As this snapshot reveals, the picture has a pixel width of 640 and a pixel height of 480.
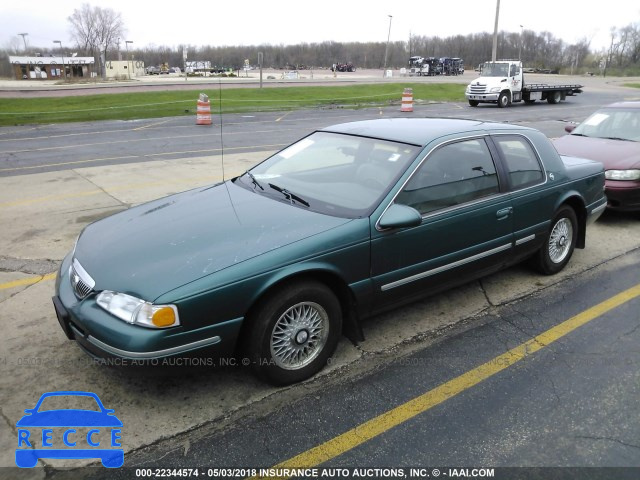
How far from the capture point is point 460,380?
129 inches

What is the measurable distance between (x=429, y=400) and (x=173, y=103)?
84.4ft

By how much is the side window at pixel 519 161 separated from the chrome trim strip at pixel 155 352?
114 inches

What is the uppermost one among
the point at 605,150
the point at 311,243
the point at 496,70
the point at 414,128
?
the point at 496,70

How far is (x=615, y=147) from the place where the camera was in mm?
7137

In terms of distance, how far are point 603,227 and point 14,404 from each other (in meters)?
6.73

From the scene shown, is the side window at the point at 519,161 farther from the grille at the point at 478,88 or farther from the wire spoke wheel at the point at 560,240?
the grille at the point at 478,88

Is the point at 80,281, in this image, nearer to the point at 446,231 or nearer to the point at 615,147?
the point at 446,231

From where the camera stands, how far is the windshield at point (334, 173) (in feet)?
11.7

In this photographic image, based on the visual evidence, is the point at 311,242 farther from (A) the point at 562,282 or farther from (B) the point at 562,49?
(B) the point at 562,49

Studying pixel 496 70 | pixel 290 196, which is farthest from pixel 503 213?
pixel 496 70

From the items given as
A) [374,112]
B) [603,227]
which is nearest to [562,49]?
[374,112]

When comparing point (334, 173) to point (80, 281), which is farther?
point (334, 173)

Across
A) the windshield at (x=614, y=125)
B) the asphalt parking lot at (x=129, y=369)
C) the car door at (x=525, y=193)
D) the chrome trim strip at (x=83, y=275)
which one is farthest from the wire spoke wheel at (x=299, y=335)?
the windshield at (x=614, y=125)

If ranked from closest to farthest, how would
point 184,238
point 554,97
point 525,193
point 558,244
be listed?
point 184,238 → point 525,193 → point 558,244 → point 554,97
